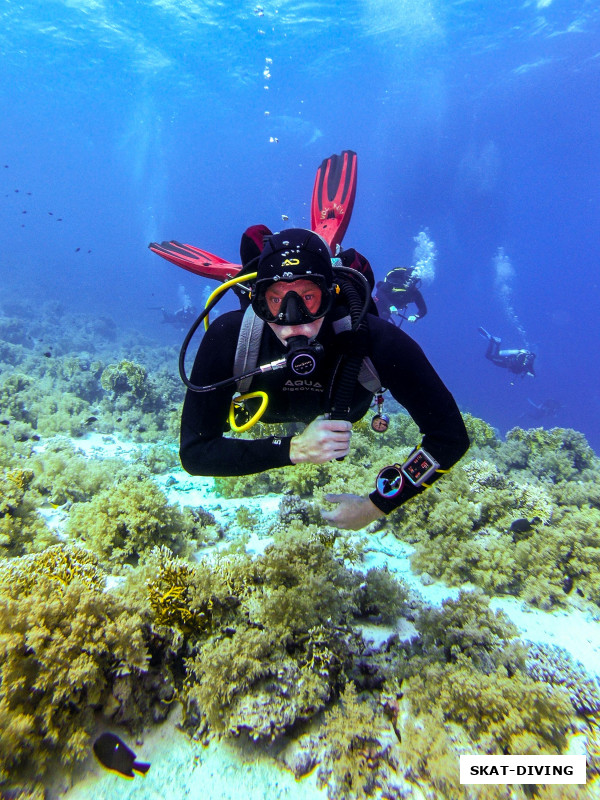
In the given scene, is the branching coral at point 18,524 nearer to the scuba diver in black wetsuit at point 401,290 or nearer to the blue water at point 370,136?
the blue water at point 370,136

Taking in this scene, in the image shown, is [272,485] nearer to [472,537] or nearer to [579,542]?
[472,537]

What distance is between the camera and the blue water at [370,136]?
1433 inches

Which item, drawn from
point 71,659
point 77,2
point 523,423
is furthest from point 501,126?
point 71,659

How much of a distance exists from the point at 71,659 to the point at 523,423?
40793mm

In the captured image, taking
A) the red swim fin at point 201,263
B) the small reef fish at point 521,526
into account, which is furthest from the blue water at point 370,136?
the small reef fish at point 521,526

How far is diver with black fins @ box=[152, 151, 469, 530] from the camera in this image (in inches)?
109

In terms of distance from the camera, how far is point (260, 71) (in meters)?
47.9

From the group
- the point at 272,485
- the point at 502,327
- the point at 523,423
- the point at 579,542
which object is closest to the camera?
the point at 579,542

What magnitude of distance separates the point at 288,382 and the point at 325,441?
839 mm

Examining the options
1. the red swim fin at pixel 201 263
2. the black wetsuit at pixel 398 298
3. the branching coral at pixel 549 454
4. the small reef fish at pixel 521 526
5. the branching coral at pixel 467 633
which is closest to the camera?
the branching coral at pixel 467 633

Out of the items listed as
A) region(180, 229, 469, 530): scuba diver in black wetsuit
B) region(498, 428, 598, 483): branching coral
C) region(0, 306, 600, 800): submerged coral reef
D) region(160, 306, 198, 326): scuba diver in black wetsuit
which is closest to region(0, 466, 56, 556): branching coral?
region(0, 306, 600, 800): submerged coral reef

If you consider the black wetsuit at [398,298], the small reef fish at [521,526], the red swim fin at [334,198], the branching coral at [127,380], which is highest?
the black wetsuit at [398,298]

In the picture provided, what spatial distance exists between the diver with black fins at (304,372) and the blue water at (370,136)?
11801 millimetres

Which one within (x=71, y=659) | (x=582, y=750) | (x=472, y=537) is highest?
(x=472, y=537)
